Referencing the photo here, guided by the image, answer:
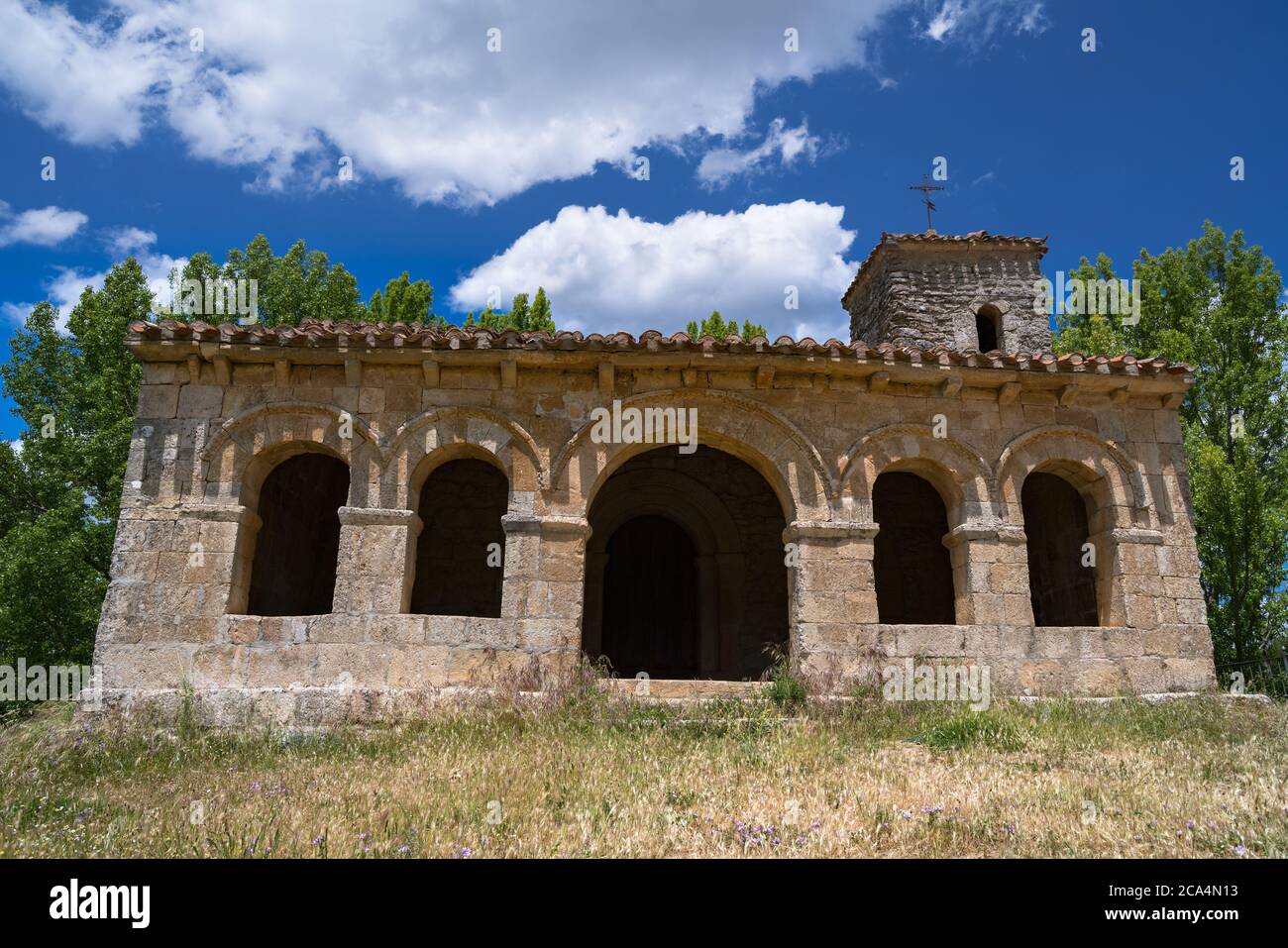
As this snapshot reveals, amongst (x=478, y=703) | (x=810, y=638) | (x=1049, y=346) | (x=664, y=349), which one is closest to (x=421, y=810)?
(x=478, y=703)

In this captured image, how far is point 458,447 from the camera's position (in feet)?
27.2

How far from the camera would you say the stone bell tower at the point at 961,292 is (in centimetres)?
1175

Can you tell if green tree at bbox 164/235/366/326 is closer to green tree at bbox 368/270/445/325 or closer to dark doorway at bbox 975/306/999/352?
green tree at bbox 368/270/445/325

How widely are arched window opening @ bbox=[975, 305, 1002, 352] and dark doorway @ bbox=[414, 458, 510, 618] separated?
6995 millimetres

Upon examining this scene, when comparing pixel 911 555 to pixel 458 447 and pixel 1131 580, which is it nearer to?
pixel 1131 580

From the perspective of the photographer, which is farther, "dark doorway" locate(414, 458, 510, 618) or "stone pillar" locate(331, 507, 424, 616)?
"dark doorway" locate(414, 458, 510, 618)

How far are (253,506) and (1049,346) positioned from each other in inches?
403

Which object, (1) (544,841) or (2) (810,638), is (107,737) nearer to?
(1) (544,841)

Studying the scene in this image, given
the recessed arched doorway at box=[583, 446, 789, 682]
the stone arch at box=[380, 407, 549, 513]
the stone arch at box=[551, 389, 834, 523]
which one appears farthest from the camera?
the recessed arched doorway at box=[583, 446, 789, 682]

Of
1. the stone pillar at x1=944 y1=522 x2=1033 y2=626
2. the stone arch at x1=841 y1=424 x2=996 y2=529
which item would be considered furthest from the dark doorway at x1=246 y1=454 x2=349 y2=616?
the stone pillar at x1=944 y1=522 x2=1033 y2=626

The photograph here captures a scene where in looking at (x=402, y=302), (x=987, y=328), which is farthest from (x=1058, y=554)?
(x=402, y=302)

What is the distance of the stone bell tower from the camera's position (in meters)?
11.8
